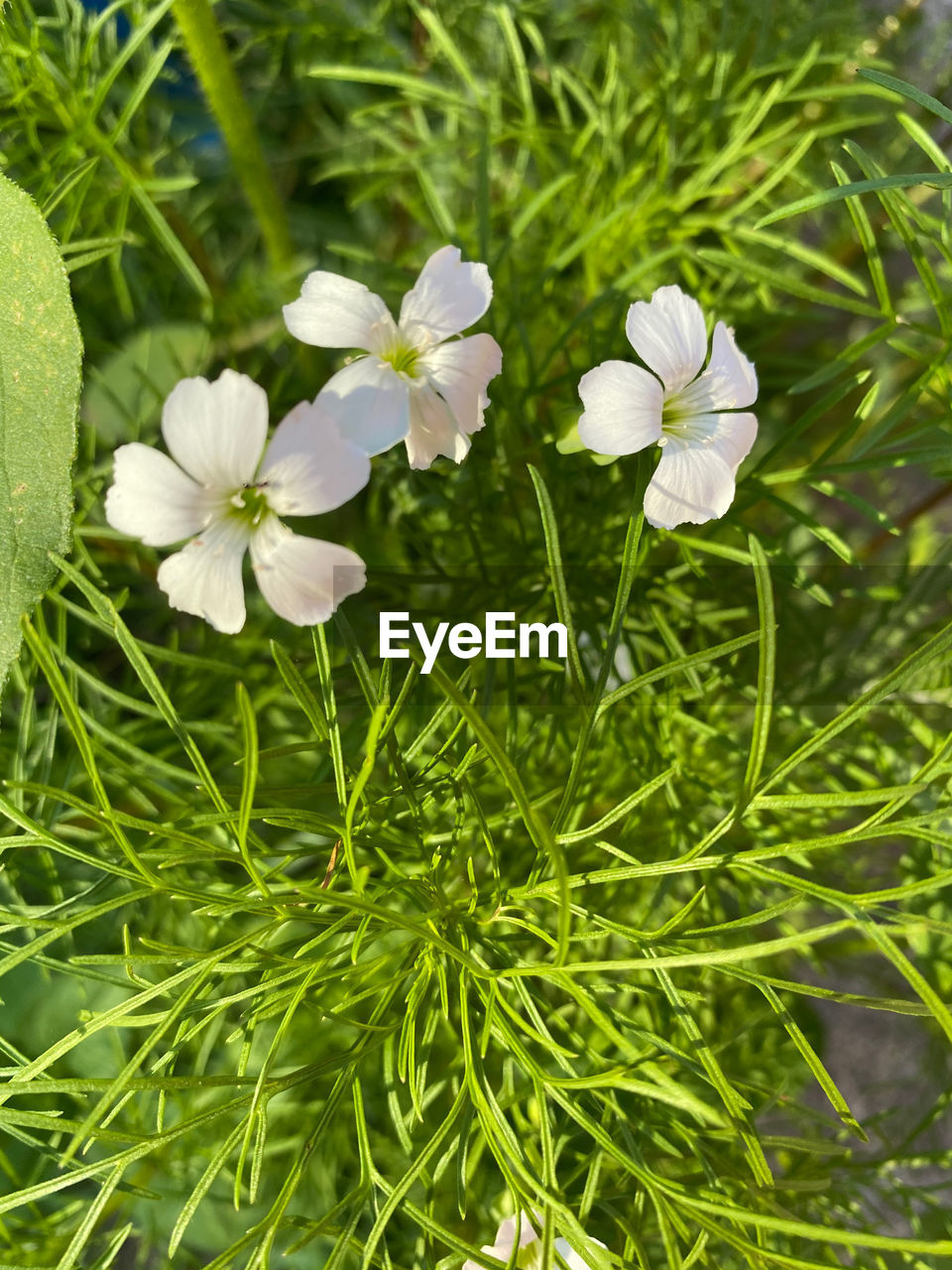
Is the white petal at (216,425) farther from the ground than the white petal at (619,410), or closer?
closer

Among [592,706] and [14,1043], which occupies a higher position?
[592,706]

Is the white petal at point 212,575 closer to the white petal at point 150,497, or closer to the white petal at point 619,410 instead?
the white petal at point 150,497

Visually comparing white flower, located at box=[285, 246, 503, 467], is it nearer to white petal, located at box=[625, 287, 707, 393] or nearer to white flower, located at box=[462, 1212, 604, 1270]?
white petal, located at box=[625, 287, 707, 393]

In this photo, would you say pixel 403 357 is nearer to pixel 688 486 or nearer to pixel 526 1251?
pixel 688 486

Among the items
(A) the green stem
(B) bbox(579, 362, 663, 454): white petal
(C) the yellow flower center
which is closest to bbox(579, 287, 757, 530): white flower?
(B) bbox(579, 362, 663, 454): white petal

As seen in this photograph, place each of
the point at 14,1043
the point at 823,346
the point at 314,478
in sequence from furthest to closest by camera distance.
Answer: the point at 823,346 → the point at 14,1043 → the point at 314,478

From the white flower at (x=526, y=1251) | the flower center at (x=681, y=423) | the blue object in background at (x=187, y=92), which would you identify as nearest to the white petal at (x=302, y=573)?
the flower center at (x=681, y=423)

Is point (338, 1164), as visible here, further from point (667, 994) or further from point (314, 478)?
point (314, 478)

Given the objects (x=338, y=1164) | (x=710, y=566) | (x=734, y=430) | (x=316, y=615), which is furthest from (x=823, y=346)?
(x=338, y=1164)
